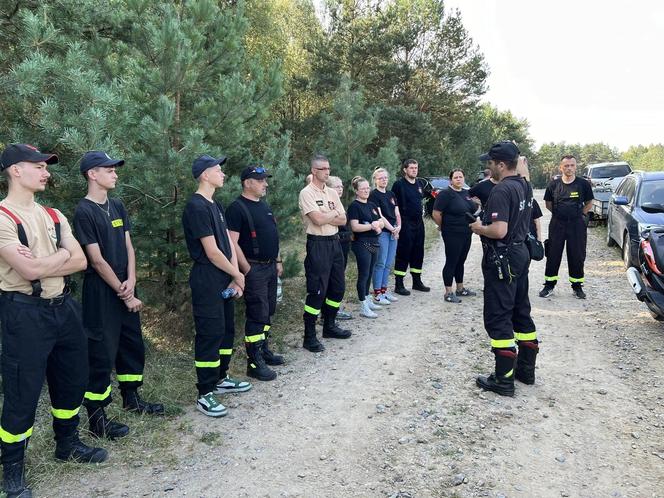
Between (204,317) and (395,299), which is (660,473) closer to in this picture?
(204,317)

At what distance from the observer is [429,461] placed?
3139 mm

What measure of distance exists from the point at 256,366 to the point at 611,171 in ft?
54.5

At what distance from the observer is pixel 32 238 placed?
2.73 m

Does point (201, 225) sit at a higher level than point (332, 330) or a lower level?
higher

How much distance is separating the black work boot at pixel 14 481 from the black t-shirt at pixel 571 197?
671 cm

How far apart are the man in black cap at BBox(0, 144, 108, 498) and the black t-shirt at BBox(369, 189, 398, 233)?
445cm

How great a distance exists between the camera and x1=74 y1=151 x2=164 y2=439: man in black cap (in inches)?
128

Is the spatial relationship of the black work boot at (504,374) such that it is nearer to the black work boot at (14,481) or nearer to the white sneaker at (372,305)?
the white sneaker at (372,305)

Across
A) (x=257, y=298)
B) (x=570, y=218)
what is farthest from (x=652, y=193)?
(x=257, y=298)

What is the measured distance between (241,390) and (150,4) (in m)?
3.99

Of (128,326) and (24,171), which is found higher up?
A: (24,171)

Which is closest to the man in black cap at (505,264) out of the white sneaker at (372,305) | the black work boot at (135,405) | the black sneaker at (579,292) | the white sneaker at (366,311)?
the white sneaker at (366,311)

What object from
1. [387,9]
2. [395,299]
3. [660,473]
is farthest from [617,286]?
[387,9]

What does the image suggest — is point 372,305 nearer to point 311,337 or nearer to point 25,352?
point 311,337
